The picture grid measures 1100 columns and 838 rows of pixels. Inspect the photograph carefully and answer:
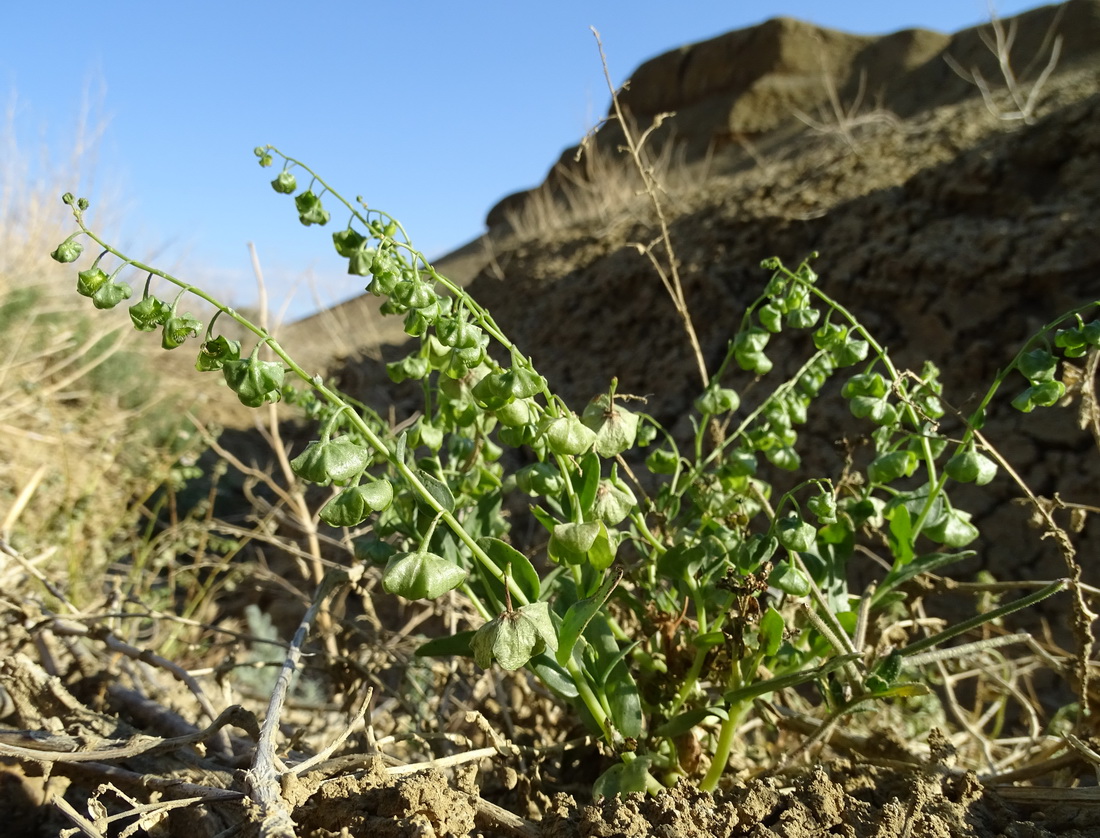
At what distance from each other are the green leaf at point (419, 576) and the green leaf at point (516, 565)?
0.15m

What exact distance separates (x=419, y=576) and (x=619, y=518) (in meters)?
0.26

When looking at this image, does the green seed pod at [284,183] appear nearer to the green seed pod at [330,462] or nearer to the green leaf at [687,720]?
the green seed pod at [330,462]

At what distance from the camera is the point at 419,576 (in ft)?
2.58

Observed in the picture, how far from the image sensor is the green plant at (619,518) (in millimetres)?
826

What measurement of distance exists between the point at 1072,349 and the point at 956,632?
38 cm

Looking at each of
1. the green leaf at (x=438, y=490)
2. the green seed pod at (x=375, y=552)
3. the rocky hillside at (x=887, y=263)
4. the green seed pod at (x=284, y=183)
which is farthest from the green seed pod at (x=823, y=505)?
the rocky hillside at (x=887, y=263)

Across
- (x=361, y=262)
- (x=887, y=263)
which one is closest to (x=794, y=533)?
(x=361, y=262)

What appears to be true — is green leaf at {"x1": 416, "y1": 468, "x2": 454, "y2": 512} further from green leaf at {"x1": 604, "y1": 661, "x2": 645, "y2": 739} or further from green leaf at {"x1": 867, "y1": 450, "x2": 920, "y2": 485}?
green leaf at {"x1": 867, "y1": 450, "x2": 920, "y2": 485}

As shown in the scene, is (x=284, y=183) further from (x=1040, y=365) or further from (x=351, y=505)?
(x=1040, y=365)

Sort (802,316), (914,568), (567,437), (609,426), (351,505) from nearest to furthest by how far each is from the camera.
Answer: (351,505) → (567,437) → (609,426) → (914,568) → (802,316)

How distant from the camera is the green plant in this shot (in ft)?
2.71

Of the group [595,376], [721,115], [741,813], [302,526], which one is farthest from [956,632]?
[721,115]

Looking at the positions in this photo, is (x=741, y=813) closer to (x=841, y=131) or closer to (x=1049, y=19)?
(x=841, y=131)

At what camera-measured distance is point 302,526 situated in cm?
204
